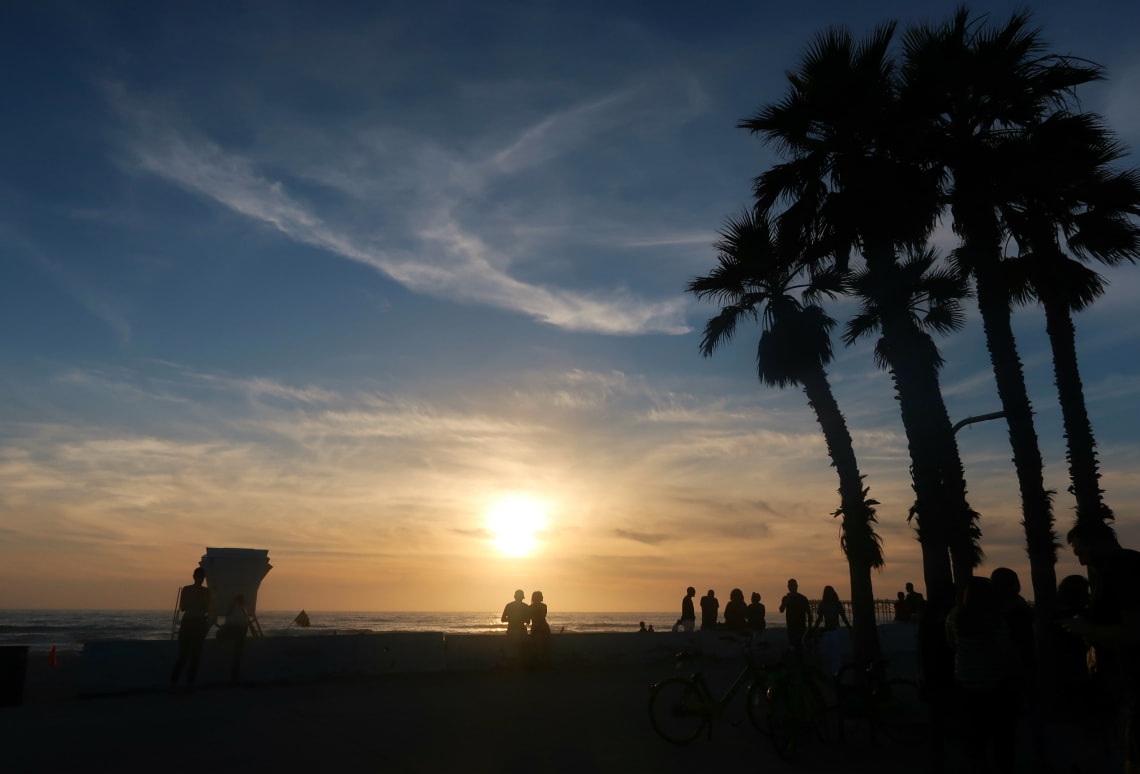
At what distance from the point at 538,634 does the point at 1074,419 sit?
37.5ft

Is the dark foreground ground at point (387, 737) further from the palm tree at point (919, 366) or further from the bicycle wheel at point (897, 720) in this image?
the palm tree at point (919, 366)

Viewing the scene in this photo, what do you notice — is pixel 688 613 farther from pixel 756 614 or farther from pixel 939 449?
pixel 939 449

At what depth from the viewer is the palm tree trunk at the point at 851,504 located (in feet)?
53.4

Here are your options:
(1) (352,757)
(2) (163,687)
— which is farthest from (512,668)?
(1) (352,757)

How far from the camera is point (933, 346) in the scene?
20531mm

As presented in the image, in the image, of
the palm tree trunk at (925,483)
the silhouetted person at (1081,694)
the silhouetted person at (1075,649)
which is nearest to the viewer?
the silhouetted person at (1081,694)

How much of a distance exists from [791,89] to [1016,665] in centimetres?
1218

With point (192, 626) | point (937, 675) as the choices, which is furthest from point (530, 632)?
point (937, 675)

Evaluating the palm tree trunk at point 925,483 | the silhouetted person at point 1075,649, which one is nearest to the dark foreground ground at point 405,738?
the silhouetted person at point 1075,649

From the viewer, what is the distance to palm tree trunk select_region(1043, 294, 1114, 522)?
50.0ft

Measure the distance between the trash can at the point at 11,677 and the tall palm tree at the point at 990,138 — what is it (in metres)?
16.5

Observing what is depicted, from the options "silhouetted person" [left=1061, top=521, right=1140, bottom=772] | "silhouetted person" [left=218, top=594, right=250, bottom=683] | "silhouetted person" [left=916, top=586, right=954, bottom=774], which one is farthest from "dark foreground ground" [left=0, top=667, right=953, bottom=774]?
"silhouetted person" [left=1061, top=521, right=1140, bottom=772]

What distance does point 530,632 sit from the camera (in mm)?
19031

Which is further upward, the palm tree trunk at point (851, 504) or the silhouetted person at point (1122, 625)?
the palm tree trunk at point (851, 504)
